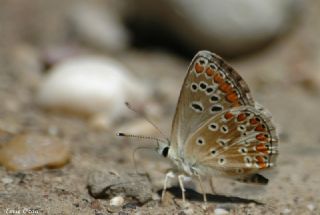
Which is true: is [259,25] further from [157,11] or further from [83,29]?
Result: [83,29]

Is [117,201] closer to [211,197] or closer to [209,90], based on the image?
[211,197]

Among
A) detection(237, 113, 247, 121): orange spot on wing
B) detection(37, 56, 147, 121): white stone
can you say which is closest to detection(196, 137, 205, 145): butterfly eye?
detection(237, 113, 247, 121): orange spot on wing

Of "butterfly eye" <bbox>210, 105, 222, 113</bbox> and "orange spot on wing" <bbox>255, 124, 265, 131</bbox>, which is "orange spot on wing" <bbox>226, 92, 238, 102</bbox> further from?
"orange spot on wing" <bbox>255, 124, 265, 131</bbox>

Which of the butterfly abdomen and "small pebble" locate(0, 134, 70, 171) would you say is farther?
"small pebble" locate(0, 134, 70, 171)

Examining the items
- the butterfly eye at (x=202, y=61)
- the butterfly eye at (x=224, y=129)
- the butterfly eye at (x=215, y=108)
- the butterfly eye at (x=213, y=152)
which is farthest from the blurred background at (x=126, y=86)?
the butterfly eye at (x=202, y=61)

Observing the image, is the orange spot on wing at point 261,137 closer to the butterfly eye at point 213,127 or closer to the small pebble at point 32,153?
the butterfly eye at point 213,127

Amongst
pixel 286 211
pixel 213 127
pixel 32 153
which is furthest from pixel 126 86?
pixel 286 211
